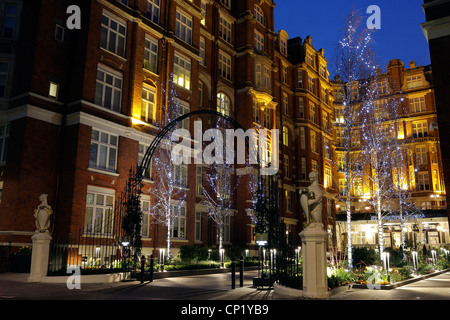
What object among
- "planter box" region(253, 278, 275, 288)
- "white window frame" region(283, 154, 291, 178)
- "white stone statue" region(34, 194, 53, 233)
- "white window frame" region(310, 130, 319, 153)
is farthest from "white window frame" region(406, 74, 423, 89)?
"white stone statue" region(34, 194, 53, 233)

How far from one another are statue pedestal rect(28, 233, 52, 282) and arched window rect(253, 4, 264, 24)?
3331cm

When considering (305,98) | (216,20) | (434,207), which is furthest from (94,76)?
(434,207)

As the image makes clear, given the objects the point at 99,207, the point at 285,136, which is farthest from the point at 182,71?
the point at 285,136

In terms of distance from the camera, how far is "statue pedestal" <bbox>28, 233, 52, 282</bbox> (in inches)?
609

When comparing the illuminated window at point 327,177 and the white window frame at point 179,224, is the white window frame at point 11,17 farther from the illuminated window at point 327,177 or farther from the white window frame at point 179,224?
the illuminated window at point 327,177

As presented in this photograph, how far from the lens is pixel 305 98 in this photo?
4812cm

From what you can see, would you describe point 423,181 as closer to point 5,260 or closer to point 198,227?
point 198,227

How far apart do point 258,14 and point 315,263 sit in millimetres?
36247

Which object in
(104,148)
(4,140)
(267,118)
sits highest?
(267,118)

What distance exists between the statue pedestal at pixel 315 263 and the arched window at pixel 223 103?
84.8 feet

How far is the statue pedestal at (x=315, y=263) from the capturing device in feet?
36.4

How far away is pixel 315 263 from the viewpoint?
1111 centimetres

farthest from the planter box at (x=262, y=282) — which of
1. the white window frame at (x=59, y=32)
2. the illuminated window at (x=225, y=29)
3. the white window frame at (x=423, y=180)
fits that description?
the white window frame at (x=423, y=180)
